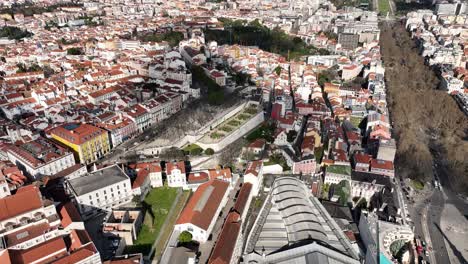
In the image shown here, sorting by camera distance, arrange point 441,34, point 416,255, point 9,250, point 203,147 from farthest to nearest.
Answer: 1. point 441,34
2. point 203,147
3. point 416,255
4. point 9,250

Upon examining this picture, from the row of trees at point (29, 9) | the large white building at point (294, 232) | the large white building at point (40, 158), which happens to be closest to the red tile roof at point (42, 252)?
the large white building at point (40, 158)

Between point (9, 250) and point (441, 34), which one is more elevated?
point (441, 34)

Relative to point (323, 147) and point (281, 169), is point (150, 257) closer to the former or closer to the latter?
point (281, 169)

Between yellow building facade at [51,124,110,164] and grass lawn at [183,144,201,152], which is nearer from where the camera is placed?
yellow building facade at [51,124,110,164]

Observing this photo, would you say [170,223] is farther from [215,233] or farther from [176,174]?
[176,174]

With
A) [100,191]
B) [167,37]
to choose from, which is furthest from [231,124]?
[167,37]

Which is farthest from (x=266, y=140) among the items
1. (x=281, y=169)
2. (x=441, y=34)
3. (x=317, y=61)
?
(x=441, y=34)

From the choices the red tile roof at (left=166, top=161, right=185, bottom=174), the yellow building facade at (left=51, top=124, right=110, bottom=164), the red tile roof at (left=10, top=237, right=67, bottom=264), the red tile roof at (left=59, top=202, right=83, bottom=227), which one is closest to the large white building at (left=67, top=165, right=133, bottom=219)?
the red tile roof at (left=59, top=202, right=83, bottom=227)

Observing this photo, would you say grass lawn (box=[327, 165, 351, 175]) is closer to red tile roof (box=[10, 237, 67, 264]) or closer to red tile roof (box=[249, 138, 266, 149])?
red tile roof (box=[249, 138, 266, 149])
